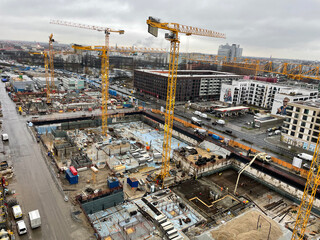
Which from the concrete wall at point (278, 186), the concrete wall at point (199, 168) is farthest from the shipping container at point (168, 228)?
the concrete wall at point (278, 186)

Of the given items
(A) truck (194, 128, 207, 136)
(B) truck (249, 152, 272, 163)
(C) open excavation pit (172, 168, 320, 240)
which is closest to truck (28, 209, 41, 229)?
(C) open excavation pit (172, 168, 320, 240)

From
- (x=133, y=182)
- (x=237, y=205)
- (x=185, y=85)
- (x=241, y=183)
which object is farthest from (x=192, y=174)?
(x=185, y=85)

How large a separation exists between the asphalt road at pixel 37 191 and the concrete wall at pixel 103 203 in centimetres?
187

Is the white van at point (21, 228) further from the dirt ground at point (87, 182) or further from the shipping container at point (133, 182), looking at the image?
the shipping container at point (133, 182)

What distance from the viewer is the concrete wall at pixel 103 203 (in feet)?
72.3

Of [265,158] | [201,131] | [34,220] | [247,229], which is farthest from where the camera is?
[201,131]

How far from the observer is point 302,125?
39.7 metres

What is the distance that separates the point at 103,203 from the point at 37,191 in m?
7.23

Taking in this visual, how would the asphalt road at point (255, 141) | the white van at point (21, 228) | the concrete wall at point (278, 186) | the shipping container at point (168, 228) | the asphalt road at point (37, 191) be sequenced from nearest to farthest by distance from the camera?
the white van at point (21, 228), the asphalt road at point (37, 191), the shipping container at point (168, 228), the concrete wall at point (278, 186), the asphalt road at point (255, 141)

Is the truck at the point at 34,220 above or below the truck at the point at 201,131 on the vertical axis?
below

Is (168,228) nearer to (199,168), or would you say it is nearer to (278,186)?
(199,168)

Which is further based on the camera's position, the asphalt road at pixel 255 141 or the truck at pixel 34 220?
the asphalt road at pixel 255 141

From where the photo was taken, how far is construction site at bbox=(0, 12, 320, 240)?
21.0 m

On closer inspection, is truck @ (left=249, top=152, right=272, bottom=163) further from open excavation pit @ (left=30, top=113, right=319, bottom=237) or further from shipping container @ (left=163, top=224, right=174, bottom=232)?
shipping container @ (left=163, top=224, right=174, bottom=232)
